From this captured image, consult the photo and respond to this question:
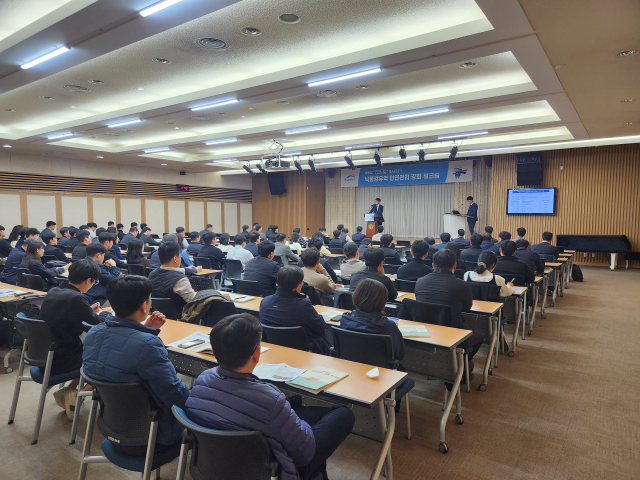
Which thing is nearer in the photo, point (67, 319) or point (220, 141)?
point (67, 319)

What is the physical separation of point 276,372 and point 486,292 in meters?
3.20

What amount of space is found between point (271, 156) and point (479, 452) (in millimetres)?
10834

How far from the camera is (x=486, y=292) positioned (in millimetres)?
4723

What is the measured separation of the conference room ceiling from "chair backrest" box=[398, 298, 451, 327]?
2.82m

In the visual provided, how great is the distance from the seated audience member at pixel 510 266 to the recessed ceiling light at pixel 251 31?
4.42m

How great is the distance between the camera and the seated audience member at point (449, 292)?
12.4 feet

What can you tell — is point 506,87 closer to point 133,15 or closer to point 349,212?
point 133,15

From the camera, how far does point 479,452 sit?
2945mm

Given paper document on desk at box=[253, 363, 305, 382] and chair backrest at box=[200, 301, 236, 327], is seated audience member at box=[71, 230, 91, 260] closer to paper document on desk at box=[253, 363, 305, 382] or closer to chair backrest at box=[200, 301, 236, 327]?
chair backrest at box=[200, 301, 236, 327]

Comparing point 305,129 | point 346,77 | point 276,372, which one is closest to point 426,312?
point 276,372

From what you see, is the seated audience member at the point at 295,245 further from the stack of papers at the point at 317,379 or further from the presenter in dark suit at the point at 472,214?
the presenter in dark suit at the point at 472,214

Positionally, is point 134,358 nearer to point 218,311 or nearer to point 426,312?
point 218,311

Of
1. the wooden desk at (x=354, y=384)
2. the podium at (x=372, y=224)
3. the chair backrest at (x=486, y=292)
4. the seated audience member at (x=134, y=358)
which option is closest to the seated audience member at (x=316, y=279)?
the chair backrest at (x=486, y=292)

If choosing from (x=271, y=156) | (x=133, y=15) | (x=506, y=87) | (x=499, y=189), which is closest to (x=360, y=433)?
(x=133, y=15)
